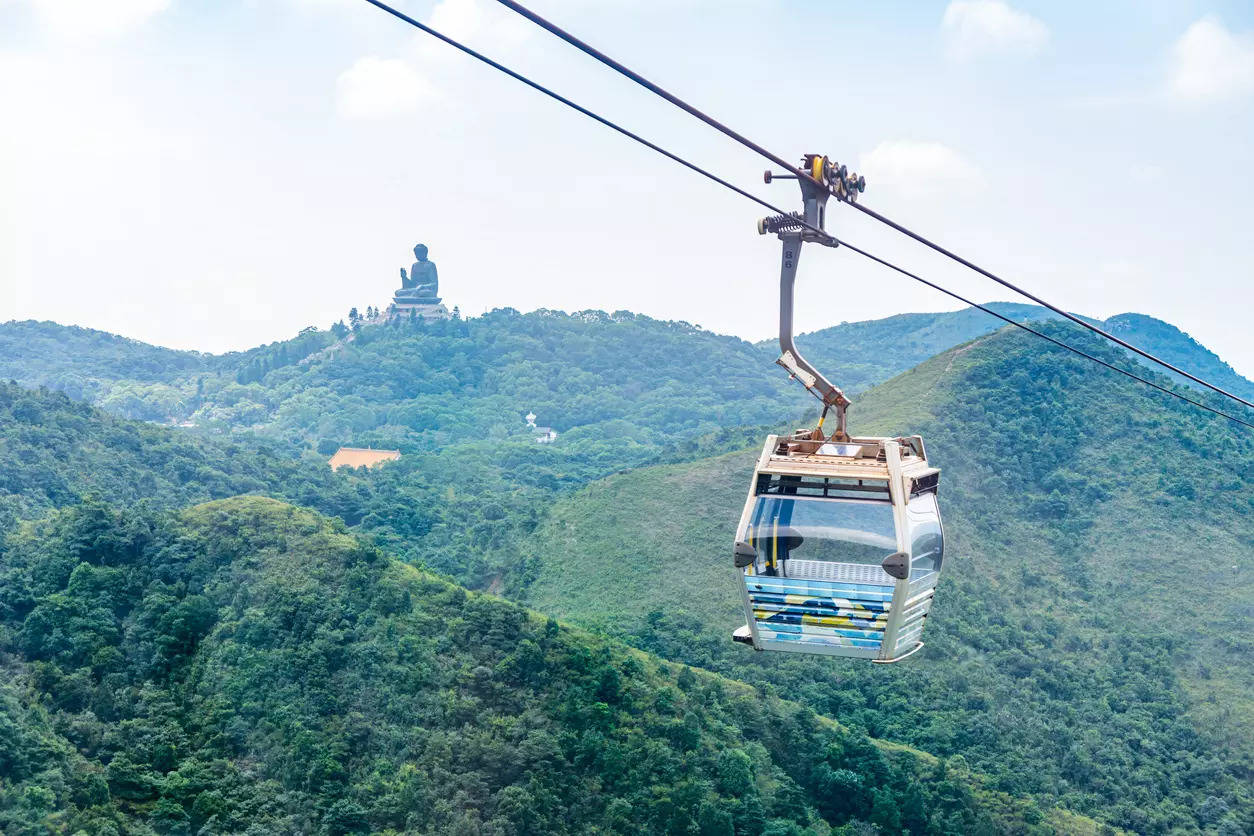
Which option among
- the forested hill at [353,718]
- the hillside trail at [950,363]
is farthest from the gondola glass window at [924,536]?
the hillside trail at [950,363]

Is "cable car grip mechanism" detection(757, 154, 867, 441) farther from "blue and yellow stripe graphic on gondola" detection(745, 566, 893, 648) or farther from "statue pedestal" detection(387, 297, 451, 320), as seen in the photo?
"statue pedestal" detection(387, 297, 451, 320)

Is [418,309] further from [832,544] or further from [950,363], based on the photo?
[832,544]

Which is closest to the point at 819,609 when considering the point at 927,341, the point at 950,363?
the point at 950,363

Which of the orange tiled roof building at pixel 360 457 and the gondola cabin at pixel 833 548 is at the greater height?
the gondola cabin at pixel 833 548

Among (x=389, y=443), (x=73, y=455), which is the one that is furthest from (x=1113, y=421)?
(x=389, y=443)

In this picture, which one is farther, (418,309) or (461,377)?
(418,309)

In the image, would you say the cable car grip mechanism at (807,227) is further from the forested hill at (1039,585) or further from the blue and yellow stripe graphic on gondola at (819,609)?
the forested hill at (1039,585)

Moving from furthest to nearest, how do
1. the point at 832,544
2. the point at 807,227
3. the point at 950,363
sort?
the point at 950,363
the point at 832,544
the point at 807,227
